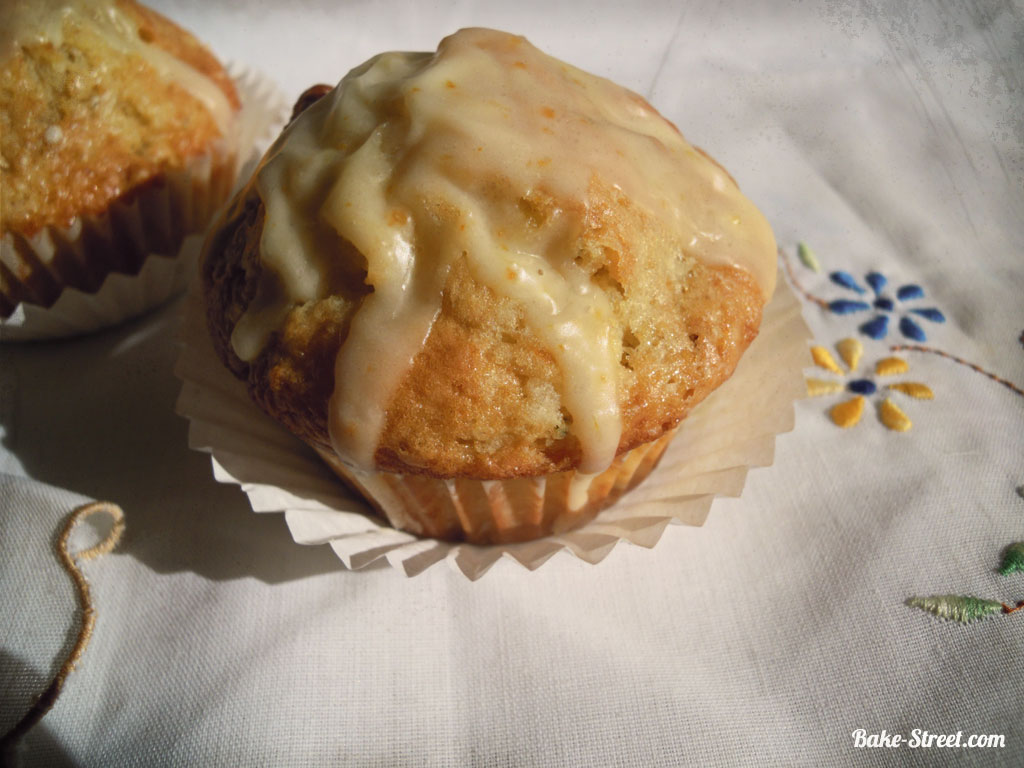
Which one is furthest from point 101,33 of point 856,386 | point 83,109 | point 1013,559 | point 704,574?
point 1013,559

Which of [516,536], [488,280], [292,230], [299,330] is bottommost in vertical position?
[516,536]

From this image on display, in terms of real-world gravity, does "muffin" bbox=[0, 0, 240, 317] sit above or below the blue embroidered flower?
below

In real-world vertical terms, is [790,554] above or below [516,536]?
above

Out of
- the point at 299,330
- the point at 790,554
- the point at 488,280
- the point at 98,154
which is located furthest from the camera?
the point at 98,154

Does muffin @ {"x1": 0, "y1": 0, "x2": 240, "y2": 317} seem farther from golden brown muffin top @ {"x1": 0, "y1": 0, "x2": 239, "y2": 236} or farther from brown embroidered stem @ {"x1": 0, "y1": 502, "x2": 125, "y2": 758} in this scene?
brown embroidered stem @ {"x1": 0, "y1": 502, "x2": 125, "y2": 758}

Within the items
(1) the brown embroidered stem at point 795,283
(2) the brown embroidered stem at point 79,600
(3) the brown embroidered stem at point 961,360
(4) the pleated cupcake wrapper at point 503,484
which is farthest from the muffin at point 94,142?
(3) the brown embroidered stem at point 961,360

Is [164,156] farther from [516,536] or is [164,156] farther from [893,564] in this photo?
[893,564]

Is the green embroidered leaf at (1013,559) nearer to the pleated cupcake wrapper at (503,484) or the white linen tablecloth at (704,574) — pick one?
the white linen tablecloth at (704,574)

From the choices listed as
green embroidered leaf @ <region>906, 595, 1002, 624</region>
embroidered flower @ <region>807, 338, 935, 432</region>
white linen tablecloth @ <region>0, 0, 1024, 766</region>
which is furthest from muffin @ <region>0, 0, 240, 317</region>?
green embroidered leaf @ <region>906, 595, 1002, 624</region>

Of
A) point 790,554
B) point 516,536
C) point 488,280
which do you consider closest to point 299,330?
point 488,280
